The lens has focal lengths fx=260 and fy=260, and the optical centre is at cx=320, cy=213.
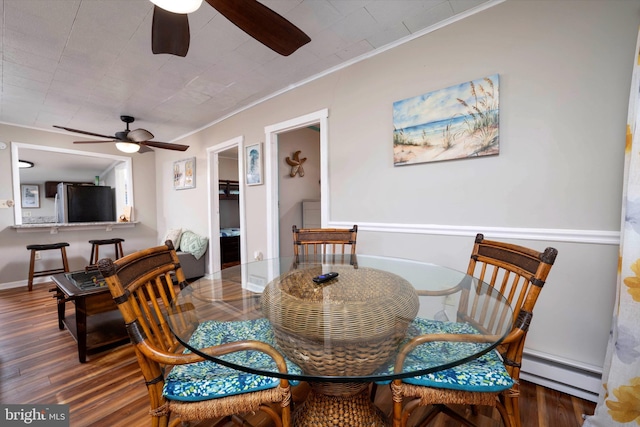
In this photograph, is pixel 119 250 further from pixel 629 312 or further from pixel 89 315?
pixel 629 312

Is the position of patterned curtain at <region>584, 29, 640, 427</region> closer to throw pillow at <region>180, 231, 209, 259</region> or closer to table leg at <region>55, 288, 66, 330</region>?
table leg at <region>55, 288, 66, 330</region>

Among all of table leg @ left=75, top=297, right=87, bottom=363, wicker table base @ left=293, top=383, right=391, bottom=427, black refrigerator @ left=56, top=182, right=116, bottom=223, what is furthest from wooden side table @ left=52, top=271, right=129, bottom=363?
black refrigerator @ left=56, top=182, right=116, bottom=223

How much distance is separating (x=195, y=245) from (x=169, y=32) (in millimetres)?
3275

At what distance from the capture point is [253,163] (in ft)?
11.0

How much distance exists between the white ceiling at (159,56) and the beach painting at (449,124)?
1.73 ft

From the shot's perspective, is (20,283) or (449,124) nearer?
(449,124)

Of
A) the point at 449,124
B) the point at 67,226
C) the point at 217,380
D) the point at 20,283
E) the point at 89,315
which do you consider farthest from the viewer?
the point at 67,226

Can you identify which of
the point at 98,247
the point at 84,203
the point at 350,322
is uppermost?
the point at 84,203

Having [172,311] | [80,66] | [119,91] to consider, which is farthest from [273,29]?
[119,91]

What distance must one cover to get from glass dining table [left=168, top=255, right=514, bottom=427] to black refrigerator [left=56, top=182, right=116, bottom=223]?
5.48m

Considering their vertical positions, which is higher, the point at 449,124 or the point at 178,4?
the point at 178,4

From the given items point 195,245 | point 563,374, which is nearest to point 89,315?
point 195,245

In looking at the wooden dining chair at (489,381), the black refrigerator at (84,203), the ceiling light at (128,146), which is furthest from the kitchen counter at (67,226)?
the wooden dining chair at (489,381)

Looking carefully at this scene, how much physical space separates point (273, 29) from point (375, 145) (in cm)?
126
